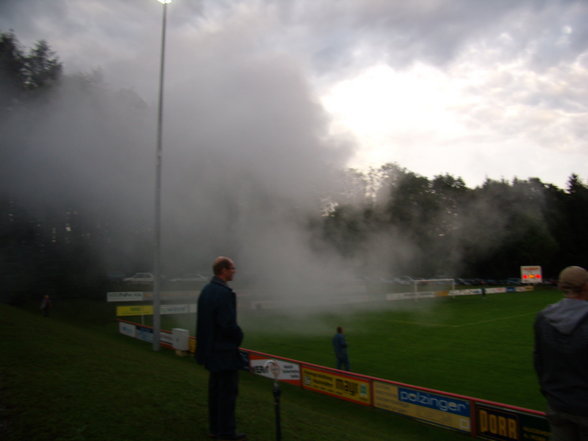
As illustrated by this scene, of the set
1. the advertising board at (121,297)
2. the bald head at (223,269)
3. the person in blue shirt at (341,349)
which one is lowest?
the person in blue shirt at (341,349)

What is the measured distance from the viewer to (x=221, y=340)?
4.41 metres

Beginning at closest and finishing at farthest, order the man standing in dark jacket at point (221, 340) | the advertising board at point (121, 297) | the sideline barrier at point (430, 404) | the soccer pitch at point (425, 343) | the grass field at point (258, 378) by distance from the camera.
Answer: the man standing in dark jacket at point (221, 340)
the grass field at point (258, 378)
the sideline barrier at point (430, 404)
the soccer pitch at point (425, 343)
the advertising board at point (121, 297)

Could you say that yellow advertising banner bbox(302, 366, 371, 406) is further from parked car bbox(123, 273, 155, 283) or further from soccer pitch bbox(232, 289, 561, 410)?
parked car bbox(123, 273, 155, 283)

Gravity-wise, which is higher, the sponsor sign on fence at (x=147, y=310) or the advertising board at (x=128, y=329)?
the sponsor sign on fence at (x=147, y=310)

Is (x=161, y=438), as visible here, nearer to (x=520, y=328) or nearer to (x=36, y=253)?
(x=520, y=328)

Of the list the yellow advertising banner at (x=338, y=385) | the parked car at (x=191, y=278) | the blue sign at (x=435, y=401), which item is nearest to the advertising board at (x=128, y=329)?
the parked car at (x=191, y=278)

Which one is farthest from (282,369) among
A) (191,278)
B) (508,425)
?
(191,278)

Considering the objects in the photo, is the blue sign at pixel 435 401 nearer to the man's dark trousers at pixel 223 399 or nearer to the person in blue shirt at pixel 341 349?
the person in blue shirt at pixel 341 349

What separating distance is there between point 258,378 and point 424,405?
5826mm

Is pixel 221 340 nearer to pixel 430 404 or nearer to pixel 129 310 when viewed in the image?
pixel 430 404

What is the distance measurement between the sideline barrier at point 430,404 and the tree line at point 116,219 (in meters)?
8.61

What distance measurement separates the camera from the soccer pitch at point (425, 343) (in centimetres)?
1370

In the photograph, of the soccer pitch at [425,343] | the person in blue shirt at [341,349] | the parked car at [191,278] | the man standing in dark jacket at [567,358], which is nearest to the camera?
the man standing in dark jacket at [567,358]

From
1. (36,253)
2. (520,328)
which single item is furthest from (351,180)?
(36,253)
